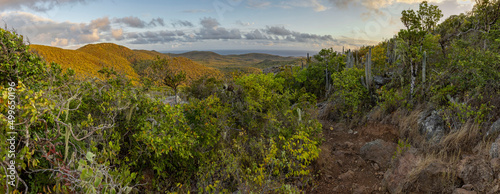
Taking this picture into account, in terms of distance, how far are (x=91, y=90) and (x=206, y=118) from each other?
2.72 m

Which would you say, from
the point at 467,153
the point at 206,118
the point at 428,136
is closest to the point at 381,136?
the point at 428,136

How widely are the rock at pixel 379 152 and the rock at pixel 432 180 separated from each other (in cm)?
194

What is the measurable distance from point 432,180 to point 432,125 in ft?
10.8

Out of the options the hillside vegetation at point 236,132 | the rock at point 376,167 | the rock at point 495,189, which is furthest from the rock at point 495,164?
the rock at point 376,167

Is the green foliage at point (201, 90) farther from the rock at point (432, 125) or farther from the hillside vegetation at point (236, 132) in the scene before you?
the rock at point (432, 125)

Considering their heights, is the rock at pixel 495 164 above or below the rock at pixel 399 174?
above

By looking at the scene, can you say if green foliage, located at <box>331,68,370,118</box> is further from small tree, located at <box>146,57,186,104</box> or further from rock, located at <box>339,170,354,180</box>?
small tree, located at <box>146,57,186,104</box>

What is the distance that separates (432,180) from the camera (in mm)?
4586

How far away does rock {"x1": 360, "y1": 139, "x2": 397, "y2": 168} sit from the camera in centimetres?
684

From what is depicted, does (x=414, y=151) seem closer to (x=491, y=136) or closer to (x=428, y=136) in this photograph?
(x=428, y=136)

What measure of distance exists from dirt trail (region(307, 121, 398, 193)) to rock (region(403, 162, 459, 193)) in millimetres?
898

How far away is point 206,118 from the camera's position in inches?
245

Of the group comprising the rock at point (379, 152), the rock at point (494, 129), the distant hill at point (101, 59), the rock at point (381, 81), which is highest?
the distant hill at point (101, 59)

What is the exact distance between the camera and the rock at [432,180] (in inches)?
175
